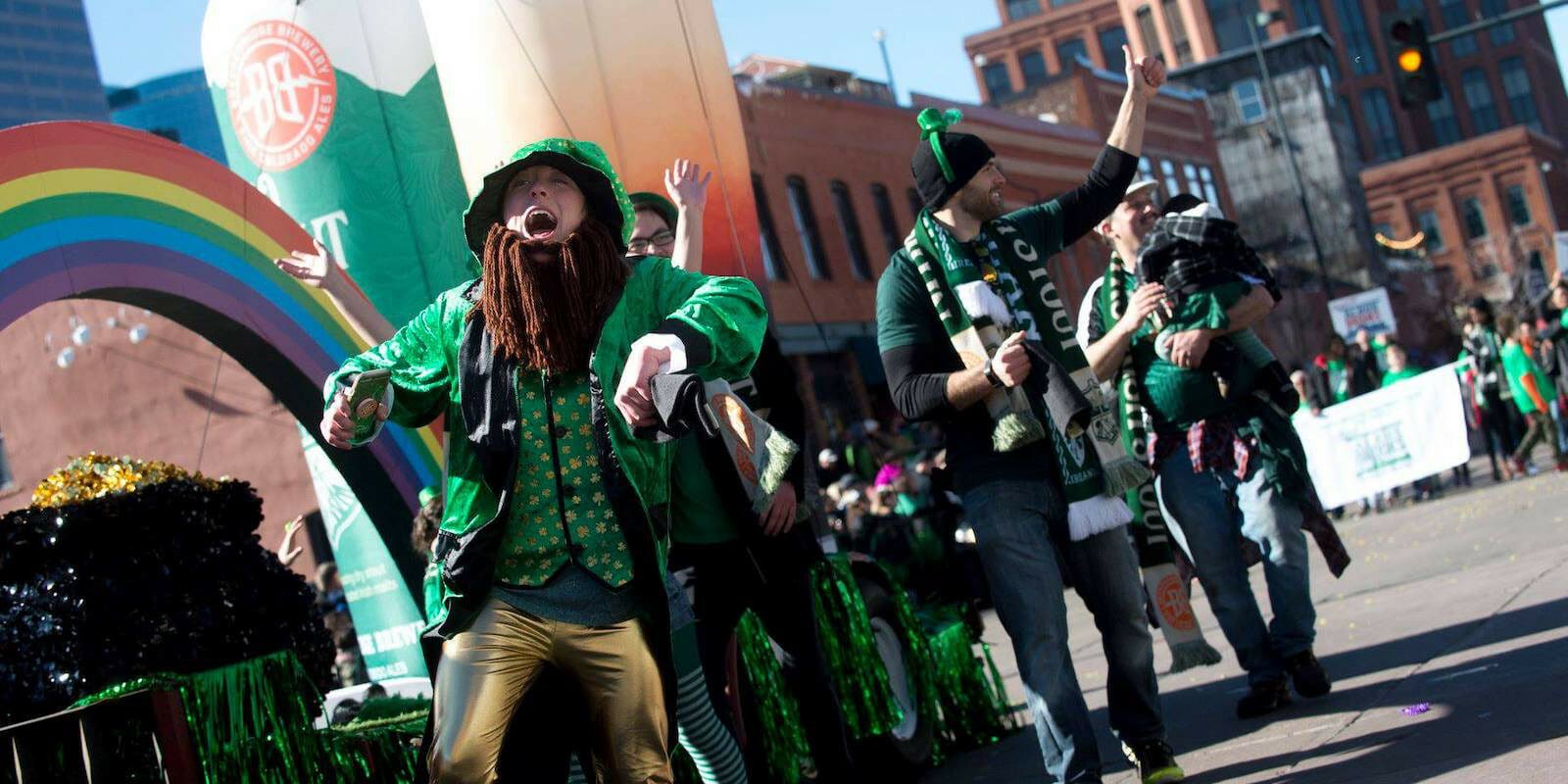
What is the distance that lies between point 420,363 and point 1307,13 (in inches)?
3688

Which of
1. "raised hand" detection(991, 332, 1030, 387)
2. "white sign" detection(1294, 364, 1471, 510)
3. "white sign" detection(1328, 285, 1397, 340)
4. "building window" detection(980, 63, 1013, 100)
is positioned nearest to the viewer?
"raised hand" detection(991, 332, 1030, 387)

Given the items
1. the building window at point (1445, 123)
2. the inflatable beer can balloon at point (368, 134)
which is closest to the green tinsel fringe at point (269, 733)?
the inflatable beer can balloon at point (368, 134)

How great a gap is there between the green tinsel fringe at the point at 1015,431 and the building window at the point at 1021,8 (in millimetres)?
92846

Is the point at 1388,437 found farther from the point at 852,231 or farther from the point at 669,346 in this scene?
the point at 852,231

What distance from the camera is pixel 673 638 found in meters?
3.87

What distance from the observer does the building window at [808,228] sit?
2779 cm

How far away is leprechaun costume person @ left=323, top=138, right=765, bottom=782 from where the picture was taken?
332 centimetres

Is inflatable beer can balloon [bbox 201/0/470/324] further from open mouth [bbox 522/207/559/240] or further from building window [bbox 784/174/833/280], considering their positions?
building window [bbox 784/174/833/280]

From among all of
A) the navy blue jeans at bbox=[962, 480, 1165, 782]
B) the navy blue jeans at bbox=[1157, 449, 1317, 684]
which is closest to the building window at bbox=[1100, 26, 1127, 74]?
the navy blue jeans at bbox=[1157, 449, 1317, 684]

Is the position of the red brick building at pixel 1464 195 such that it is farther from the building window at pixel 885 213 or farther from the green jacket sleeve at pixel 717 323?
the green jacket sleeve at pixel 717 323

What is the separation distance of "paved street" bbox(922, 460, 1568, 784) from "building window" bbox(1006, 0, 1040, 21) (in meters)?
87.8

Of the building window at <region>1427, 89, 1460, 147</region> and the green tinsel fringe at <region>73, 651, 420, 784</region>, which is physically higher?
the building window at <region>1427, 89, 1460, 147</region>

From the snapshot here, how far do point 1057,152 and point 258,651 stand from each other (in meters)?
35.4

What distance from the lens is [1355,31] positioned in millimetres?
95688
